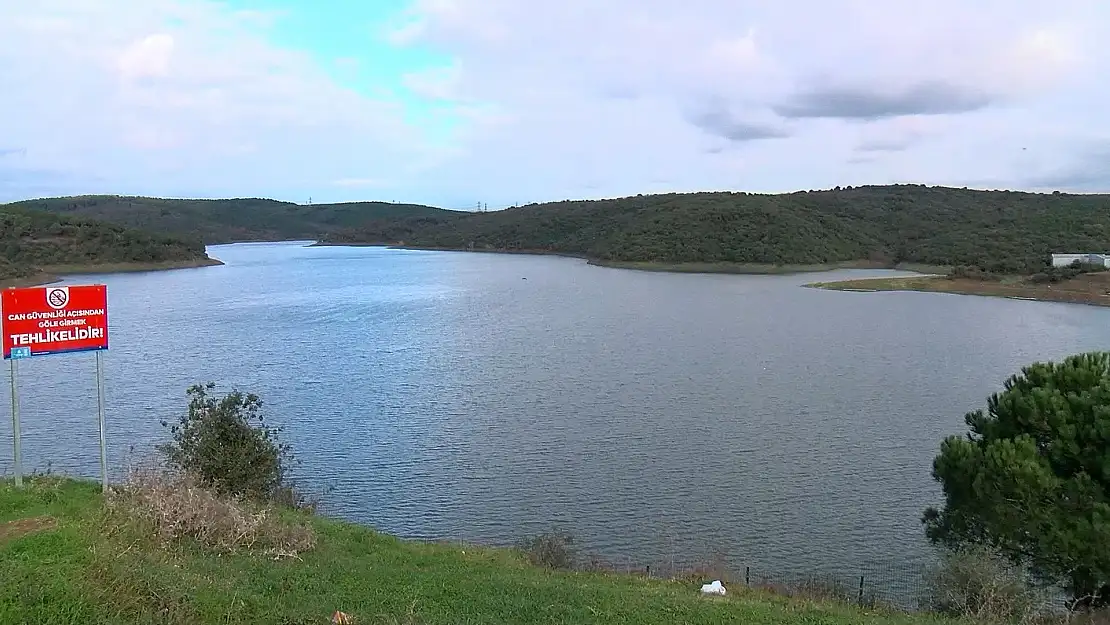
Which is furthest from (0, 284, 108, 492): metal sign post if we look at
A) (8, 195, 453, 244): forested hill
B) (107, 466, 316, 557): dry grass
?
(8, 195, 453, 244): forested hill

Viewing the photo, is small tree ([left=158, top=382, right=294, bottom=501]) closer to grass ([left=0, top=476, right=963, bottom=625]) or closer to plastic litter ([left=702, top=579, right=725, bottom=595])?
grass ([left=0, top=476, right=963, bottom=625])

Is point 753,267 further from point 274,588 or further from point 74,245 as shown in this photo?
point 274,588

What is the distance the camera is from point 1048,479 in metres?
9.98

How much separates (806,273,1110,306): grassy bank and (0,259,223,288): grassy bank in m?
61.7

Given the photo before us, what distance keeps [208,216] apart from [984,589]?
182 m

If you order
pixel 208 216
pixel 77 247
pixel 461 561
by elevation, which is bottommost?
pixel 461 561

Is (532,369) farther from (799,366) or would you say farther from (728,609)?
(728,609)

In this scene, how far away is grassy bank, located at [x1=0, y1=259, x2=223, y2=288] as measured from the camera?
216 ft

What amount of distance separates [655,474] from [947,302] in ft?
150

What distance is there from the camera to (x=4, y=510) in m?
8.34

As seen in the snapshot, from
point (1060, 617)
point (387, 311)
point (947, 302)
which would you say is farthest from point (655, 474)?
point (947, 302)

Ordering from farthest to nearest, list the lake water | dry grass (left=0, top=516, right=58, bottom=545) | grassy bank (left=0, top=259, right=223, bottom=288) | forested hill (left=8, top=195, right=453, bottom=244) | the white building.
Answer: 1. forested hill (left=8, top=195, right=453, bottom=244)
2. grassy bank (left=0, top=259, right=223, bottom=288)
3. the white building
4. the lake water
5. dry grass (left=0, top=516, right=58, bottom=545)

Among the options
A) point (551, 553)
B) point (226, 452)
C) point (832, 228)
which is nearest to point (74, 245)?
point (226, 452)

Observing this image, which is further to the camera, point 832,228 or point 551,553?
point 832,228
